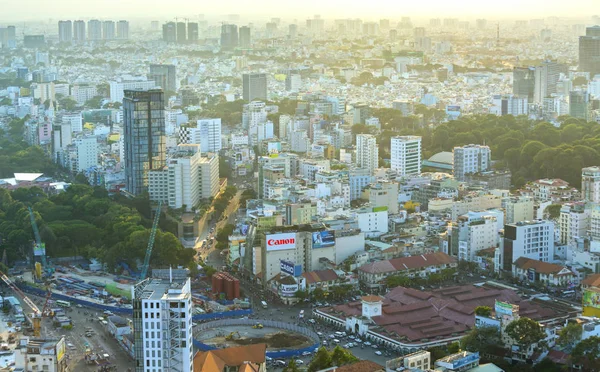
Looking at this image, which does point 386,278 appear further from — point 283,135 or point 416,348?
point 283,135

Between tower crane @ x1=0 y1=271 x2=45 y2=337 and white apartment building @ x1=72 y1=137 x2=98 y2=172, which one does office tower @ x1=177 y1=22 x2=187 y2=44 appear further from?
tower crane @ x1=0 y1=271 x2=45 y2=337

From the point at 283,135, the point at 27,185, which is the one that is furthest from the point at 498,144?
the point at 27,185

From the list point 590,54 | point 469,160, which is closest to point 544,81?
point 590,54

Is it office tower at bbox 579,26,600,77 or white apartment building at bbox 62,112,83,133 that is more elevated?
office tower at bbox 579,26,600,77

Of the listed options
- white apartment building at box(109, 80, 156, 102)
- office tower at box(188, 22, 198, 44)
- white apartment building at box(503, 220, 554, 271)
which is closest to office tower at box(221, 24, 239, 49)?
office tower at box(188, 22, 198, 44)

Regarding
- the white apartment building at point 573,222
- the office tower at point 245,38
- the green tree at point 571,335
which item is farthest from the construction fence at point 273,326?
the office tower at point 245,38
